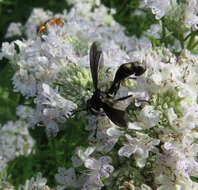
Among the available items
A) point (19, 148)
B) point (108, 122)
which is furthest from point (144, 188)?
point (19, 148)

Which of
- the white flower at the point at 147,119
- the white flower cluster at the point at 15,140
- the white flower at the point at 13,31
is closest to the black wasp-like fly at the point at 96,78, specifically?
the white flower at the point at 147,119

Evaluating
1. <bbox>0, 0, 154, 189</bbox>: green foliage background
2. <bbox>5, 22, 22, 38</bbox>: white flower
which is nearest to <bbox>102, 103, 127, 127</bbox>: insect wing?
<bbox>0, 0, 154, 189</bbox>: green foliage background

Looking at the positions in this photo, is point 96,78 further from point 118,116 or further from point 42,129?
point 42,129

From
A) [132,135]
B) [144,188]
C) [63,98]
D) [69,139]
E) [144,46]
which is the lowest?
[69,139]

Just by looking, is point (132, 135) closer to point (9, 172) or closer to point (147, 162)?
point (147, 162)

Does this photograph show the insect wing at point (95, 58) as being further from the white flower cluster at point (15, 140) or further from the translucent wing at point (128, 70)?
the white flower cluster at point (15, 140)

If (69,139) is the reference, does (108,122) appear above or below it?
above
